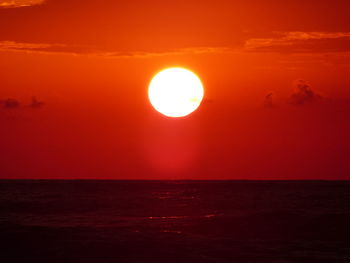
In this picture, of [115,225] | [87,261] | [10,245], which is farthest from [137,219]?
[87,261]

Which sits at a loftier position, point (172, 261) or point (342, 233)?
point (342, 233)

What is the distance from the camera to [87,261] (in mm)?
32594


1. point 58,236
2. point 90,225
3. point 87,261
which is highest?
point 90,225

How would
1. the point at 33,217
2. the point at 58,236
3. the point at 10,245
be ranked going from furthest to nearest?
the point at 33,217 < the point at 58,236 < the point at 10,245

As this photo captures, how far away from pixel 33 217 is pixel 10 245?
18.8m

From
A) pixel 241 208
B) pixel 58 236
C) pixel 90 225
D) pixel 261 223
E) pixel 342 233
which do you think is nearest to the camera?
pixel 58 236

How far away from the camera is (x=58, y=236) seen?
4103cm

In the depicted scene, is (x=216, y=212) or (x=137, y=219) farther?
(x=216, y=212)

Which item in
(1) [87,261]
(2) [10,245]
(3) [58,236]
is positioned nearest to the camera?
(1) [87,261]

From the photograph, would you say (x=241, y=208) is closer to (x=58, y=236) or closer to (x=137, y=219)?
(x=137, y=219)

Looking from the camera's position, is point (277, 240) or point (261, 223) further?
point (261, 223)

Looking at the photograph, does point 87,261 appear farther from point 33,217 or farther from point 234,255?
point 33,217

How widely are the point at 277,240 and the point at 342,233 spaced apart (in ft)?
19.4

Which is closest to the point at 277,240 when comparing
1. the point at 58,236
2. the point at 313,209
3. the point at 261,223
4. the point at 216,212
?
the point at 261,223
